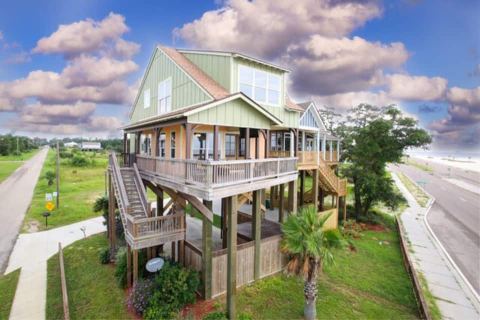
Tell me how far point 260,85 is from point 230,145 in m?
3.86

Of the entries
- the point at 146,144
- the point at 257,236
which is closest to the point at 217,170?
the point at 257,236

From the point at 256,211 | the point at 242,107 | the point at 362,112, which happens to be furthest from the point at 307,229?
→ the point at 362,112

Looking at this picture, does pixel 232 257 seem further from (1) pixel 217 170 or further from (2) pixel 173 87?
(2) pixel 173 87

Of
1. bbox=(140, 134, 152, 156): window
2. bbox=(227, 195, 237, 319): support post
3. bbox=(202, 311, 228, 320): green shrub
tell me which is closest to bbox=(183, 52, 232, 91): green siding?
bbox=(227, 195, 237, 319): support post

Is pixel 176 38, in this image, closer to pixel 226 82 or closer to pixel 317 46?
pixel 226 82

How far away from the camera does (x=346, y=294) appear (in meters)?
10.6

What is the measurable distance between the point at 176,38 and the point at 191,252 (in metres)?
13.3

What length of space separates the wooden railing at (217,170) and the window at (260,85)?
4.09m

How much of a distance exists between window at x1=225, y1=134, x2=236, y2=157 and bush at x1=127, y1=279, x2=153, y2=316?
7793 millimetres

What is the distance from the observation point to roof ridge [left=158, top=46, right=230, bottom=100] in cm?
1178

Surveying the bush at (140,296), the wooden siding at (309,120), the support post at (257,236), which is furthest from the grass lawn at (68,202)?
the wooden siding at (309,120)

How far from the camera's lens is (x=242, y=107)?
11.5 m

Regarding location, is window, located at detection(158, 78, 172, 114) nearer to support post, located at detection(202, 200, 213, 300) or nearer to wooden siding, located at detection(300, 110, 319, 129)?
support post, located at detection(202, 200, 213, 300)

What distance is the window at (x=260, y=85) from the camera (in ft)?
43.6
